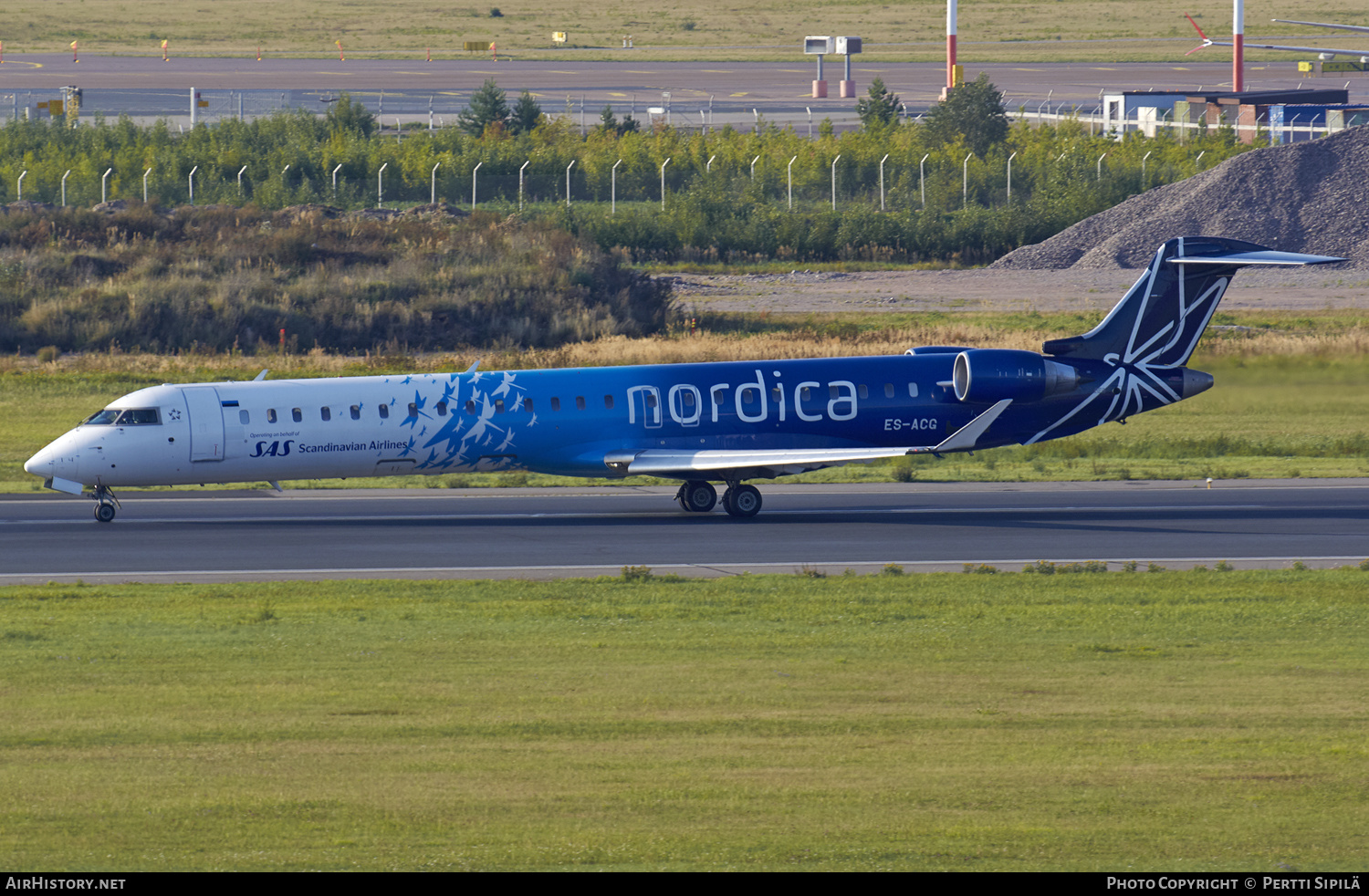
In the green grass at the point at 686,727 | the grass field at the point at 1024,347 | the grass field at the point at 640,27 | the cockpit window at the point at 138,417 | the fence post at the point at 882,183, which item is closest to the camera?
the green grass at the point at 686,727

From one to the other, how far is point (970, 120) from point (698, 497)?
217 feet

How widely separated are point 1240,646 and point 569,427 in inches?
608

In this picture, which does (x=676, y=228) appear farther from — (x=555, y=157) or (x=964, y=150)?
(x=964, y=150)

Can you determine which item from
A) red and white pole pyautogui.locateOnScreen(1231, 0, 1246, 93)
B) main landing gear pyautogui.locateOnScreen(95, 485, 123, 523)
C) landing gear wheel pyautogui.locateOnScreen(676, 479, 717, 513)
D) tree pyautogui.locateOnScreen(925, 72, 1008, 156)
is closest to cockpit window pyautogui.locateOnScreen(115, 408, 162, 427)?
main landing gear pyautogui.locateOnScreen(95, 485, 123, 523)

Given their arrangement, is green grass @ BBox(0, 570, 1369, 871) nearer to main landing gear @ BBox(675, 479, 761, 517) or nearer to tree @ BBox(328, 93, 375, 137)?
main landing gear @ BBox(675, 479, 761, 517)

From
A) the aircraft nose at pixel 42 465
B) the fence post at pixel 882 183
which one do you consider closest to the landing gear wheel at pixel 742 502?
the aircraft nose at pixel 42 465

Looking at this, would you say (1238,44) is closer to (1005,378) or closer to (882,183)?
(882,183)

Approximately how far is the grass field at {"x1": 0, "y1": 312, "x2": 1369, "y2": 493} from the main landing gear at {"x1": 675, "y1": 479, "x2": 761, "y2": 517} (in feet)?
19.7

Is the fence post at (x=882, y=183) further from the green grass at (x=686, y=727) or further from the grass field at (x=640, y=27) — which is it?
the green grass at (x=686, y=727)

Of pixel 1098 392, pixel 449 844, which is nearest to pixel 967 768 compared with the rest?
pixel 449 844

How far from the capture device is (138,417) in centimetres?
3127

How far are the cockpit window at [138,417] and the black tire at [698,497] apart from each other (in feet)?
33.6

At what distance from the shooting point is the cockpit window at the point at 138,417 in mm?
31219

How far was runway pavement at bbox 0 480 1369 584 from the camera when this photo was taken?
27.8m
